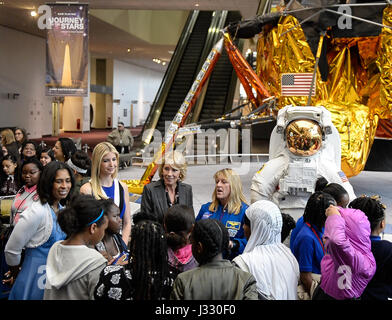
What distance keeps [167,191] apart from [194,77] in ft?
50.0

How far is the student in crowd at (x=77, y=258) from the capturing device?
2.67 m

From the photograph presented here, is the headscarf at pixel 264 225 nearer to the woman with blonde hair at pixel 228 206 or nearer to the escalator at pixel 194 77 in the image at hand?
the woman with blonde hair at pixel 228 206

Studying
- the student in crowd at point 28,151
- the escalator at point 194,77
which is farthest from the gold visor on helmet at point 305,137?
the escalator at point 194,77

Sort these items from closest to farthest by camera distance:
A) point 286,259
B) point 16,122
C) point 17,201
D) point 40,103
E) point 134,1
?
1. point 286,259
2. point 17,201
3. point 134,1
4. point 16,122
5. point 40,103

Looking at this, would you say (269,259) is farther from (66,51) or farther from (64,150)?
(66,51)

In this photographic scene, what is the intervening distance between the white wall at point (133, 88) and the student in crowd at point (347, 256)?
31.0 m

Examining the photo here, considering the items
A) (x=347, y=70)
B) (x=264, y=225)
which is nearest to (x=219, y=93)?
(x=347, y=70)

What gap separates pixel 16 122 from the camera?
823 inches

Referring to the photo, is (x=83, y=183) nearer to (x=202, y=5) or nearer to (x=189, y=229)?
(x=189, y=229)

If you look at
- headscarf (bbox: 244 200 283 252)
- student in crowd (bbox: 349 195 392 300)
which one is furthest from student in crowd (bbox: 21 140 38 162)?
student in crowd (bbox: 349 195 392 300)

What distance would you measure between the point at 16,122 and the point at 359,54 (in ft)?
50.9

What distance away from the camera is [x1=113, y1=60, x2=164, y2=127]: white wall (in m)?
34.2

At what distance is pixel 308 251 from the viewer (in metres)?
3.42
